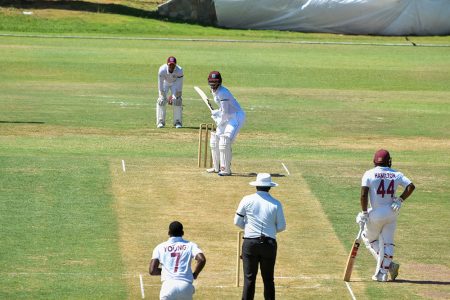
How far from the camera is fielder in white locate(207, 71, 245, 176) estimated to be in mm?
22484

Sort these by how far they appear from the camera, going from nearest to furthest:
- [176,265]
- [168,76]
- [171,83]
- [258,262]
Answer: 1. [176,265]
2. [258,262]
3. [168,76]
4. [171,83]

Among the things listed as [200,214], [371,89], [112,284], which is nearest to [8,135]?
[200,214]

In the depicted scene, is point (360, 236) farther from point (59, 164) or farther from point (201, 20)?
point (201, 20)

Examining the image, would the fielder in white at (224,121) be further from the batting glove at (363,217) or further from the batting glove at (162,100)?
the batting glove at (363,217)

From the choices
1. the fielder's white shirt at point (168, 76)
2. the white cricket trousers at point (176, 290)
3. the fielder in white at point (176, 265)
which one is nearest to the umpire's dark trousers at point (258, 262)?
the fielder in white at point (176, 265)

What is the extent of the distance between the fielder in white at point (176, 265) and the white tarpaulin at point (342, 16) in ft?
152

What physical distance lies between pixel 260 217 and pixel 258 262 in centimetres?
57

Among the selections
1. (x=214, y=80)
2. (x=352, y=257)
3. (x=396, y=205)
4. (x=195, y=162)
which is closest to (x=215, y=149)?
(x=214, y=80)

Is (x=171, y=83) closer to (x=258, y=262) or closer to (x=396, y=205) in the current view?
(x=396, y=205)

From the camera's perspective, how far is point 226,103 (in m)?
22.6

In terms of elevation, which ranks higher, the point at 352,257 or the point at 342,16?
the point at 342,16

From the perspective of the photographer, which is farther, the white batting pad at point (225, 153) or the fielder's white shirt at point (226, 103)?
the white batting pad at point (225, 153)

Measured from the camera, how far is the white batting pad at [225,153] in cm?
2262

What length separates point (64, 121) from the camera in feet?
103
